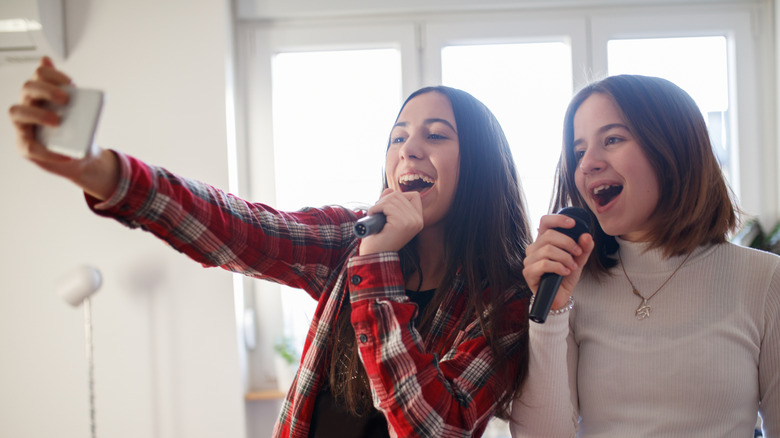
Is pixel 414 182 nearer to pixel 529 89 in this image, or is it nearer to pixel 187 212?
pixel 187 212

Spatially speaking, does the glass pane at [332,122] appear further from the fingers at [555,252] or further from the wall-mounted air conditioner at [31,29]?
the fingers at [555,252]

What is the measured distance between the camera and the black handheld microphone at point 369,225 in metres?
0.85

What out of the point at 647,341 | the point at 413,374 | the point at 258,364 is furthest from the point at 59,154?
the point at 258,364

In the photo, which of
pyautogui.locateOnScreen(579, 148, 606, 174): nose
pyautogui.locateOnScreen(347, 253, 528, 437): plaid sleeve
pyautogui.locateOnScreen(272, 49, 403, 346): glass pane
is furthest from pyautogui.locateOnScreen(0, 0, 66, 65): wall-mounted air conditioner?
pyautogui.locateOnScreen(579, 148, 606, 174): nose

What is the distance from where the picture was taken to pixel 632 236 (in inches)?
42.6

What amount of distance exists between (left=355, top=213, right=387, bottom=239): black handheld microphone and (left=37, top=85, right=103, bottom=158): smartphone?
39 centimetres

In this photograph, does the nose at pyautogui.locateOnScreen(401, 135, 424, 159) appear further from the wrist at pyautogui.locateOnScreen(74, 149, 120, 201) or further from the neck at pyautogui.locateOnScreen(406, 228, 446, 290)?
the wrist at pyautogui.locateOnScreen(74, 149, 120, 201)

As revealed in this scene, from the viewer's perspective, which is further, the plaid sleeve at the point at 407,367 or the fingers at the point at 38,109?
the plaid sleeve at the point at 407,367

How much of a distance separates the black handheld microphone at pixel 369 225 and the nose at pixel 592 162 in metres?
0.40

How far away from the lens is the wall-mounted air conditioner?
7.33ft

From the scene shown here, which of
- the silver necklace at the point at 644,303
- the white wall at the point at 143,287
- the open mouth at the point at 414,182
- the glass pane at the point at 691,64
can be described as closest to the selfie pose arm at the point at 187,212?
the open mouth at the point at 414,182

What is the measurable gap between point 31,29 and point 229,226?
2.03m

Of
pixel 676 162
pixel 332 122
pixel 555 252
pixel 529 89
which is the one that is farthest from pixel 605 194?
pixel 332 122

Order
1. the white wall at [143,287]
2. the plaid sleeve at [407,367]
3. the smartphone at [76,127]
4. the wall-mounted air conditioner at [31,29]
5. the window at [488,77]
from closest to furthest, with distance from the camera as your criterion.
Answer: the smartphone at [76,127] → the plaid sleeve at [407,367] → the wall-mounted air conditioner at [31,29] → the white wall at [143,287] → the window at [488,77]
